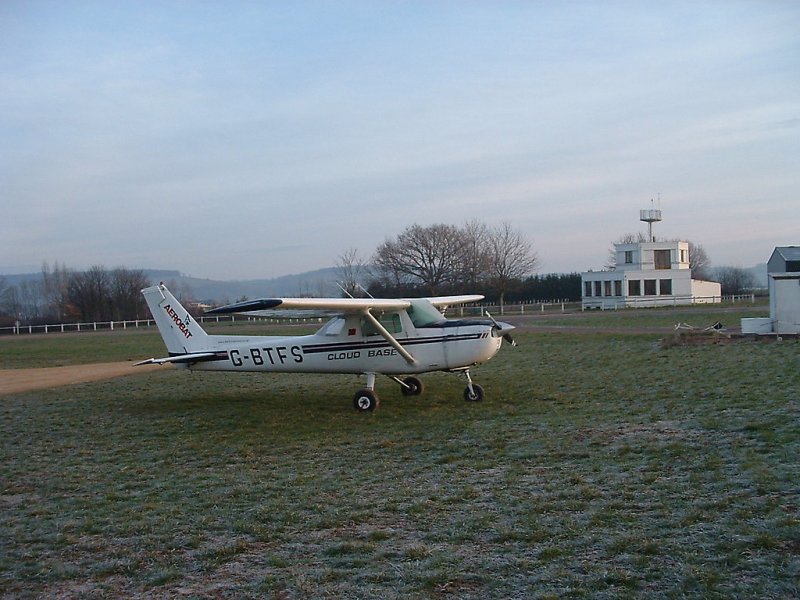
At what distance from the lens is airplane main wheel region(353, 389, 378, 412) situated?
1391cm

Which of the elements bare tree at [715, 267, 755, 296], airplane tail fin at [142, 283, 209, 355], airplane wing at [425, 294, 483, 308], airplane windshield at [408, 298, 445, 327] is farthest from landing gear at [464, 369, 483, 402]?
bare tree at [715, 267, 755, 296]

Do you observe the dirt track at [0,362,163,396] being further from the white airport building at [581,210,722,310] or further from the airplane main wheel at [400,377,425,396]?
the white airport building at [581,210,722,310]

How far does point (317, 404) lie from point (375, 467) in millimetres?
A: 6120

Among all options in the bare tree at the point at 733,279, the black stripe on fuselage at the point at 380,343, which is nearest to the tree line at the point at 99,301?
the black stripe on fuselage at the point at 380,343

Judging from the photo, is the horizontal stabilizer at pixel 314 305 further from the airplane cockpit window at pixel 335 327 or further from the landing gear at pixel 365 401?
the landing gear at pixel 365 401

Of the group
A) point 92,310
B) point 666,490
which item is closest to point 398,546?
point 666,490

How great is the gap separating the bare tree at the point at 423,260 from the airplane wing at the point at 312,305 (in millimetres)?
53445

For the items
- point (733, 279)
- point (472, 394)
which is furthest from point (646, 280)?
point (733, 279)

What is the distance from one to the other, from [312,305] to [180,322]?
16.1ft

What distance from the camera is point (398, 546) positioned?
6.16m

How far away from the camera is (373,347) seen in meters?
14.6

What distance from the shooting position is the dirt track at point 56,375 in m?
21.8

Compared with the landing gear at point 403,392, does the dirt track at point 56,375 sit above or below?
below

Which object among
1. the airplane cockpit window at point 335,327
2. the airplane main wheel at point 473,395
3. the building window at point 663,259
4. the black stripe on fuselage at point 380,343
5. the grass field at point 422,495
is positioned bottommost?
the grass field at point 422,495
